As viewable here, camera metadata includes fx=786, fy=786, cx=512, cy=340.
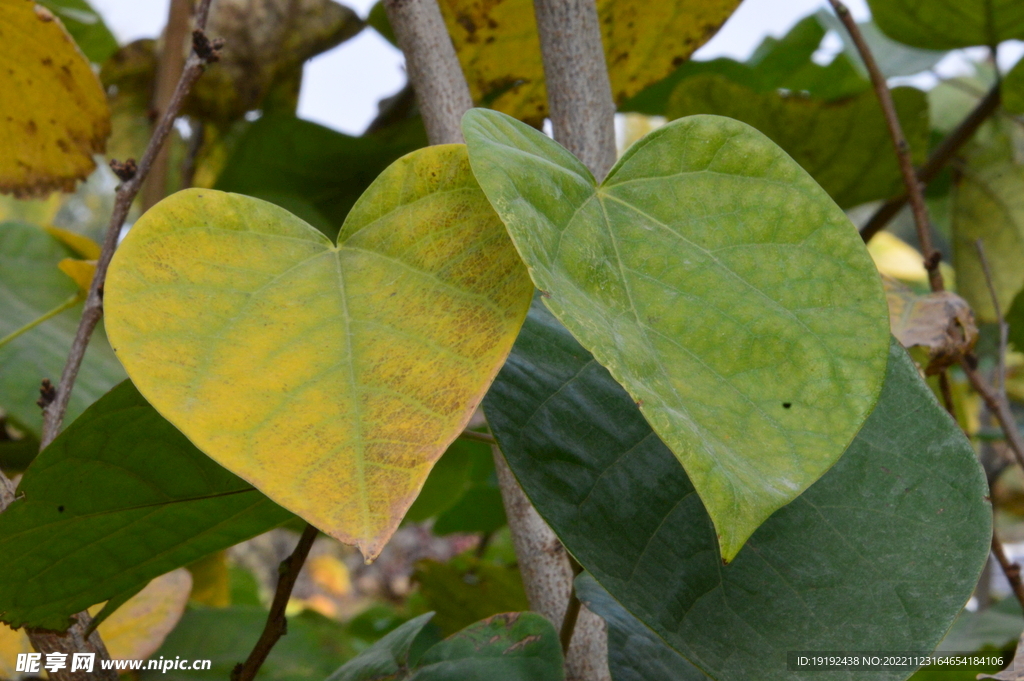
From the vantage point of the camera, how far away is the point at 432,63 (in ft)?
1.42

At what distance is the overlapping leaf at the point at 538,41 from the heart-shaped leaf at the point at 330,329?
37cm

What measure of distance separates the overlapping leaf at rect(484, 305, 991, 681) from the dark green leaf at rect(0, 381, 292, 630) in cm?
14

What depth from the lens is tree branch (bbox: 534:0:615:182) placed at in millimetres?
428

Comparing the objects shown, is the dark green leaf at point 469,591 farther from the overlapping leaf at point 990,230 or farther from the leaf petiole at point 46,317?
the overlapping leaf at point 990,230

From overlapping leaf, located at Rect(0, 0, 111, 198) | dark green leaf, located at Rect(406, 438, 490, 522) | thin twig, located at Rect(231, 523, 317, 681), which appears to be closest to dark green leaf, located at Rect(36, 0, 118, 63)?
overlapping leaf, located at Rect(0, 0, 111, 198)

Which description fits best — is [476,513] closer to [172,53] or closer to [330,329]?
[172,53]

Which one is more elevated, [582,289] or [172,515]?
[582,289]

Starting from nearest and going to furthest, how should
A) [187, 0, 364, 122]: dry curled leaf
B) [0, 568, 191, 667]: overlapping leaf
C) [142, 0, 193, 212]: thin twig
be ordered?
[0, 568, 191, 667]: overlapping leaf < [142, 0, 193, 212]: thin twig < [187, 0, 364, 122]: dry curled leaf

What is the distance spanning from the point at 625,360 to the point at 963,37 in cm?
78

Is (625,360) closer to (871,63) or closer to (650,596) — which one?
(650,596)

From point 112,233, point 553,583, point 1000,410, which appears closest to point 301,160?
point 112,233

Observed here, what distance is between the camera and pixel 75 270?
1.54ft

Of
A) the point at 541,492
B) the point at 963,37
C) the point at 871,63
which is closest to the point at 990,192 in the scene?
the point at 963,37

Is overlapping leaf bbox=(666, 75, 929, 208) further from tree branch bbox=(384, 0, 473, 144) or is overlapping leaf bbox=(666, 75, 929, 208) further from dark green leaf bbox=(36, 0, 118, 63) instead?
dark green leaf bbox=(36, 0, 118, 63)
